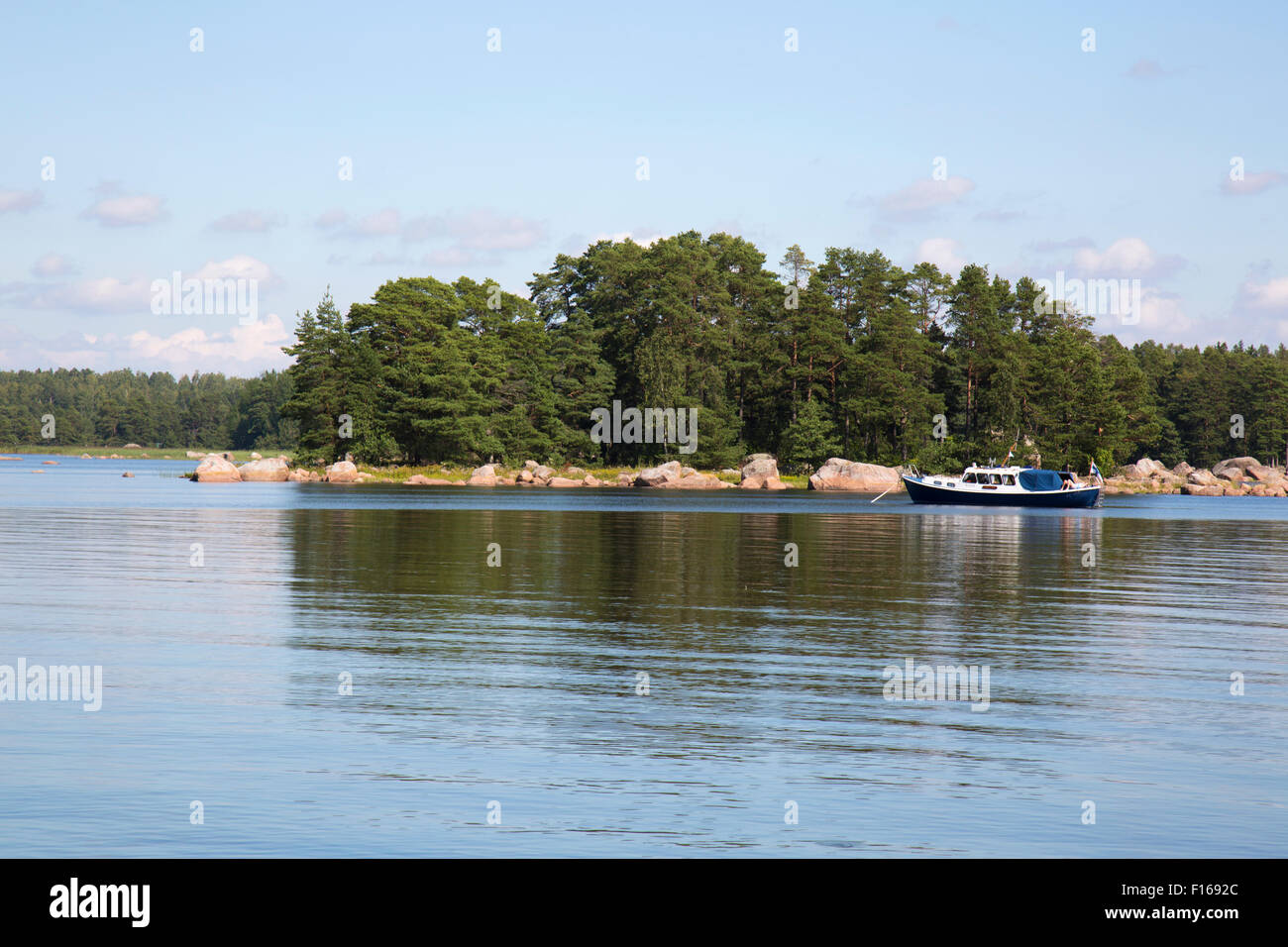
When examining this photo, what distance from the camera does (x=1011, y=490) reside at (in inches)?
4053

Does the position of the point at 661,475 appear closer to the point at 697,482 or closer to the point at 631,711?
the point at 697,482

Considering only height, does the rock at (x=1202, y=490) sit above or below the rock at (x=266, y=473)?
below

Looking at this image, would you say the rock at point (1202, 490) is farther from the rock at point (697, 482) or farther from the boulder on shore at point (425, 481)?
the boulder on shore at point (425, 481)

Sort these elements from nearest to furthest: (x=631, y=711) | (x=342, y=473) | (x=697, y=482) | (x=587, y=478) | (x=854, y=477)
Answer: (x=631, y=711)
(x=854, y=477)
(x=697, y=482)
(x=342, y=473)
(x=587, y=478)

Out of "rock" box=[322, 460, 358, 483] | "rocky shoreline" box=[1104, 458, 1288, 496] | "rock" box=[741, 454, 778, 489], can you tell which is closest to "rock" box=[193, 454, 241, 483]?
"rock" box=[322, 460, 358, 483]

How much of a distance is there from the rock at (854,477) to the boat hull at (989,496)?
23.0m

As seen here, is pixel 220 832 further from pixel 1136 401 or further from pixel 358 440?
pixel 1136 401

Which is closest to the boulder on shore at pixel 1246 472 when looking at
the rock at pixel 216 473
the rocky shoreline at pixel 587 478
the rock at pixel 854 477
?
the rocky shoreline at pixel 587 478

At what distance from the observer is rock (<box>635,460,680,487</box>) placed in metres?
131

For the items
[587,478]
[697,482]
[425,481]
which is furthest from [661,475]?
[425,481]

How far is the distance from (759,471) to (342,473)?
1867 inches

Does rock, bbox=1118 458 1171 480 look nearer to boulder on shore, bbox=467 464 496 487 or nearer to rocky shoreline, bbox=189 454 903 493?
rocky shoreline, bbox=189 454 903 493

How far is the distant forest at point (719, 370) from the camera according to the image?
5305 inches

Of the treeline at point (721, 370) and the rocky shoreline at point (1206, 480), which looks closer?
the treeline at point (721, 370)
